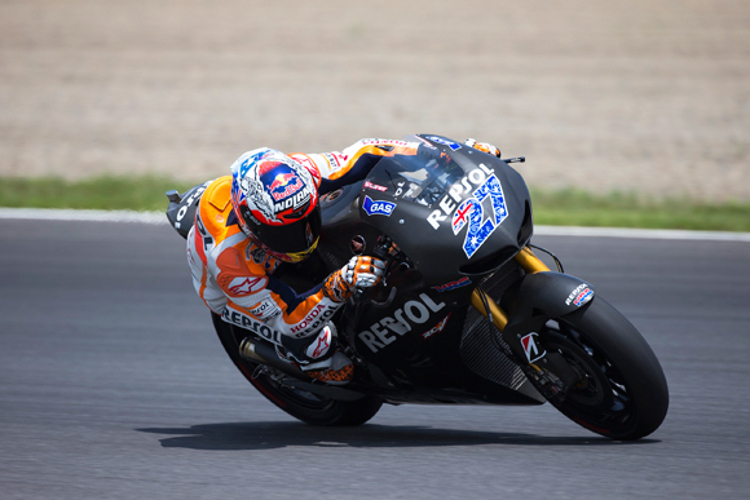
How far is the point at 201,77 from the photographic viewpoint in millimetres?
17000

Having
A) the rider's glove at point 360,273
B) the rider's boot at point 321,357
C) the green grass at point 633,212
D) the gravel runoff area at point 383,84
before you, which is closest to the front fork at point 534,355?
the rider's glove at point 360,273

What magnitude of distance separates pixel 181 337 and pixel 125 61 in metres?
13.2

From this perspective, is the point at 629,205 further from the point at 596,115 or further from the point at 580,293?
the point at 580,293

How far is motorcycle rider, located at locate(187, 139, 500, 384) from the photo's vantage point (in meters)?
3.47

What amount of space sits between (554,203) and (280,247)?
7.32 m

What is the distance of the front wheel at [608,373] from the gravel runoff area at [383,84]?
307 inches

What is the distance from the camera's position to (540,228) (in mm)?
8938

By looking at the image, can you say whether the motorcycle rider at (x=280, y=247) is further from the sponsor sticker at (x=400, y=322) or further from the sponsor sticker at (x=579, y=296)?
the sponsor sticker at (x=579, y=296)

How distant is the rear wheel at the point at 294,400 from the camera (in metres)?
4.37

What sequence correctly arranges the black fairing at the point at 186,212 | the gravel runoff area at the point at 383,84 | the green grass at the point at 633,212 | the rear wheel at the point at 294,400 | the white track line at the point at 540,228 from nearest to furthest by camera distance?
the black fairing at the point at 186,212, the rear wheel at the point at 294,400, the white track line at the point at 540,228, the green grass at the point at 633,212, the gravel runoff area at the point at 383,84

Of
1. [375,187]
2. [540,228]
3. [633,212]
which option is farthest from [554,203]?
[375,187]

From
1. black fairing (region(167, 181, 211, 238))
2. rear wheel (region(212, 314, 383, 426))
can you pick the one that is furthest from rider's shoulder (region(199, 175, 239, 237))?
rear wheel (region(212, 314, 383, 426))

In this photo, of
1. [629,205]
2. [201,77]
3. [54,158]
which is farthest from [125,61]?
[629,205]

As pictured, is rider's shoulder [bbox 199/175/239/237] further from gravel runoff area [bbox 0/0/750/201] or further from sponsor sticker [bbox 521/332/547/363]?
gravel runoff area [bbox 0/0/750/201]
